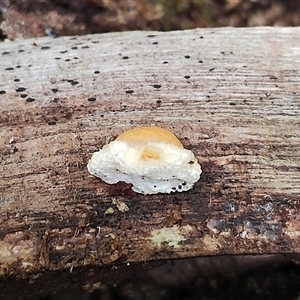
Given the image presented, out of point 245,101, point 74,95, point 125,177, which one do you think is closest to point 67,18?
point 74,95

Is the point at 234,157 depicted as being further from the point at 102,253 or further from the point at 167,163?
the point at 102,253

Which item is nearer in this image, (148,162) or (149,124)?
(148,162)

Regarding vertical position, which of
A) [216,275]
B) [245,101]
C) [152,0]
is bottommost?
[216,275]
